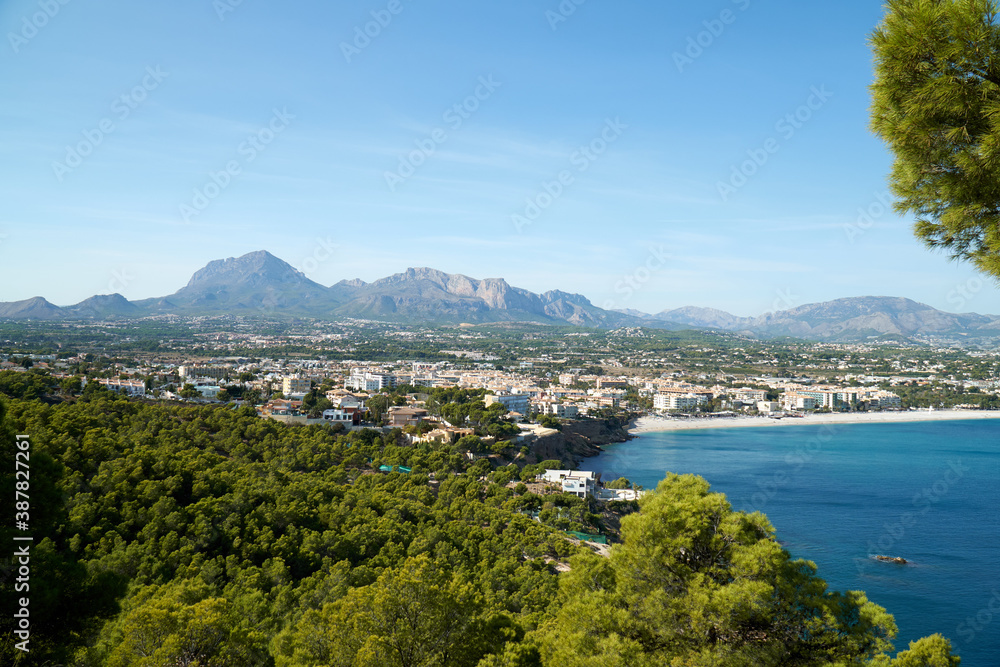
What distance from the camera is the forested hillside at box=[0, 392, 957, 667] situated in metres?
4.07

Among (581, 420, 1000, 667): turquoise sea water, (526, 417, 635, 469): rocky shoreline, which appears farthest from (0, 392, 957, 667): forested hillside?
(526, 417, 635, 469): rocky shoreline

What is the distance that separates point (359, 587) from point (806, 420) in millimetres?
48392

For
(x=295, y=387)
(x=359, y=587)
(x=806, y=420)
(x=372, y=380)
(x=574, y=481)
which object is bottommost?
(x=806, y=420)

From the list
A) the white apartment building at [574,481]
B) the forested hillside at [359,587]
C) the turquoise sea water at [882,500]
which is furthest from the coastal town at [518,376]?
the forested hillside at [359,587]

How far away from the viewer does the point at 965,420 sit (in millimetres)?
48812

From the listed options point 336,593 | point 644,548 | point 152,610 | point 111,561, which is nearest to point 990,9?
point 644,548

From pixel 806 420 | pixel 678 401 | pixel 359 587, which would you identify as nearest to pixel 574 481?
pixel 359 587

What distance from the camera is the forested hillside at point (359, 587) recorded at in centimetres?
407

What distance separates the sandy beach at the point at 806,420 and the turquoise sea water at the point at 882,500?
6.46 feet

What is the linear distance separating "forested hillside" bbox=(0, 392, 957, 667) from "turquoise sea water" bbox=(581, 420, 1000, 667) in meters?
8.68

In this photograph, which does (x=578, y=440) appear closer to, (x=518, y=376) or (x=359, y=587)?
(x=359, y=587)

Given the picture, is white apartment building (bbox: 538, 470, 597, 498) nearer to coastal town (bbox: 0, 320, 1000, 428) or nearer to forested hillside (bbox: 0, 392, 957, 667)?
coastal town (bbox: 0, 320, 1000, 428)

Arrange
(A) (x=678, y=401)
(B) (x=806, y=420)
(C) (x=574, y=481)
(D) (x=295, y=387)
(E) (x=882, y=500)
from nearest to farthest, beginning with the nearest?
1. (C) (x=574, y=481)
2. (E) (x=882, y=500)
3. (D) (x=295, y=387)
4. (B) (x=806, y=420)
5. (A) (x=678, y=401)

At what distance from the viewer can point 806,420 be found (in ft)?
159
